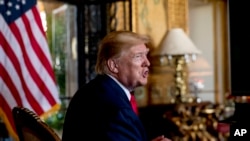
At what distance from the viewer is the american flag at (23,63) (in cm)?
364

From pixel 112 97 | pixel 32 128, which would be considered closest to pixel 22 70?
pixel 32 128

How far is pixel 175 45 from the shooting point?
5.17m

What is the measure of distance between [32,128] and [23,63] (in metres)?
1.82

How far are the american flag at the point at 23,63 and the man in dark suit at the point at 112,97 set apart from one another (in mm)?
1741

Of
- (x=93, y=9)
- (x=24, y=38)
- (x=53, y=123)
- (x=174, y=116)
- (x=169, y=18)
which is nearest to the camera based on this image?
(x=24, y=38)

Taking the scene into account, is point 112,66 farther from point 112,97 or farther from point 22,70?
point 22,70

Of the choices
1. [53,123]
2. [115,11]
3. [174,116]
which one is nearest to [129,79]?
[53,123]

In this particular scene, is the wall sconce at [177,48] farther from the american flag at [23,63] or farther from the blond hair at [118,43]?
the blond hair at [118,43]

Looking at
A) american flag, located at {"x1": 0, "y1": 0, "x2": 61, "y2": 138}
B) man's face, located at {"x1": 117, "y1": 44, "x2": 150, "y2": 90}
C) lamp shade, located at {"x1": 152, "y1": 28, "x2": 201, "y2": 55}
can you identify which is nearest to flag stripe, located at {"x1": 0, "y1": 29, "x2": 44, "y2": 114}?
american flag, located at {"x1": 0, "y1": 0, "x2": 61, "y2": 138}

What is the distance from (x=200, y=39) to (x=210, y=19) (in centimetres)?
30

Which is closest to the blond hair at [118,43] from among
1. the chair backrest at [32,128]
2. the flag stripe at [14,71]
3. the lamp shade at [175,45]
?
the chair backrest at [32,128]

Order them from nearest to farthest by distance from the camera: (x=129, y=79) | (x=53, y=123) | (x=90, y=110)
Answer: (x=90, y=110) < (x=129, y=79) < (x=53, y=123)

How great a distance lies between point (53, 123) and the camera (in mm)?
4398

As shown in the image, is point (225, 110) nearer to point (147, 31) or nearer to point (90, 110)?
point (147, 31)
